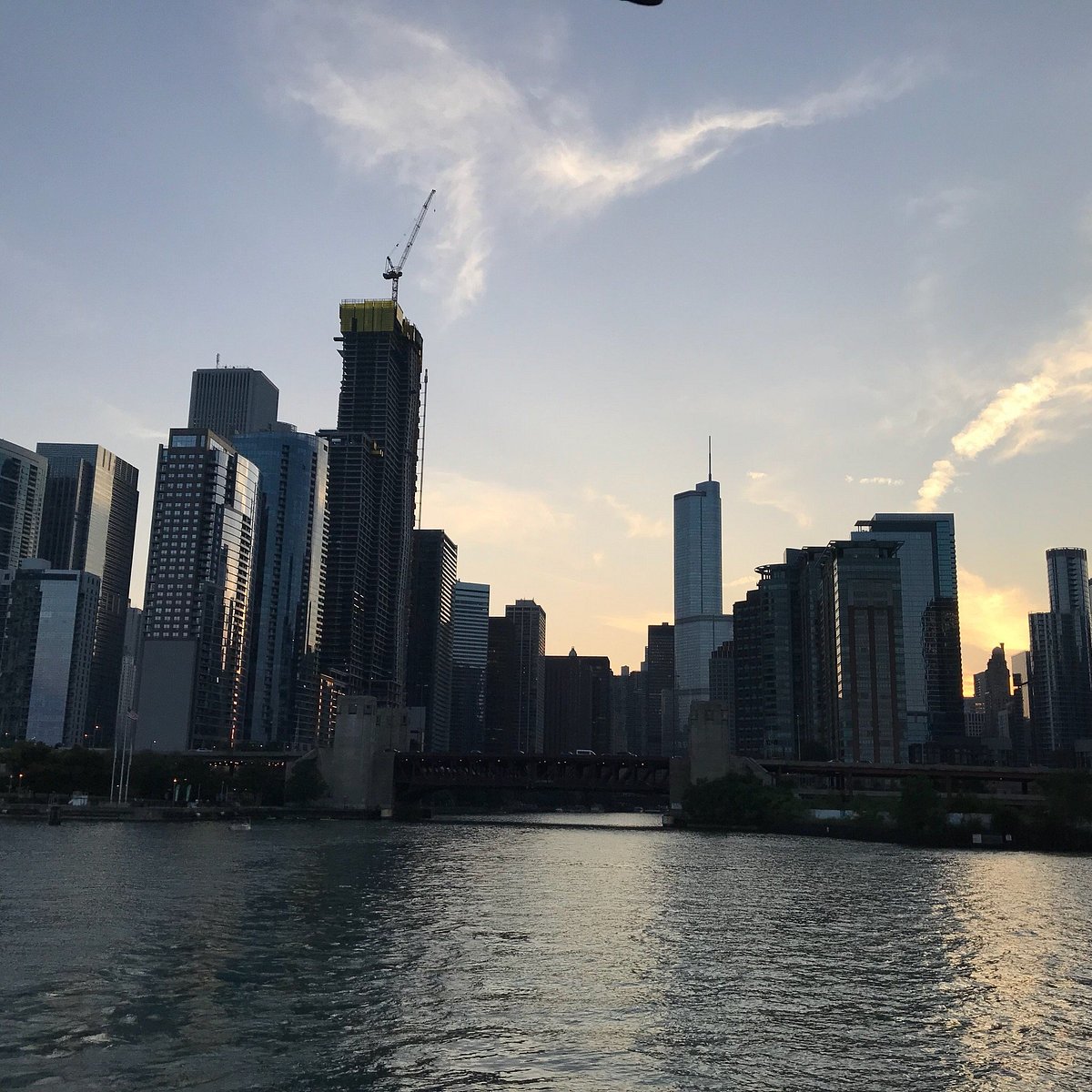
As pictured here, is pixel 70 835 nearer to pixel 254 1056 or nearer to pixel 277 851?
pixel 277 851

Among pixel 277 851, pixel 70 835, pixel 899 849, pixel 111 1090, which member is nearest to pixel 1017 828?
pixel 899 849

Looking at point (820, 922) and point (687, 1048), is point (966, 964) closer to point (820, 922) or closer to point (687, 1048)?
point (820, 922)

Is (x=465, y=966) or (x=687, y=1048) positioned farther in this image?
(x=465, y=966)

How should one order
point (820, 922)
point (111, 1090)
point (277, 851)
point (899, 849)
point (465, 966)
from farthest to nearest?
point (899, 849) → point (277, 851) → point (820, 922) → point (465, 966) → point (111, 1090)

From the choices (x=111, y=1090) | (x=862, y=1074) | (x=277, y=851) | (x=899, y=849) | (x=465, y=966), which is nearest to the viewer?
(x=111, y=1090)

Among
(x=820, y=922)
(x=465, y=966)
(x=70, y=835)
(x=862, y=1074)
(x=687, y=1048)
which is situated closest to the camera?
(x=862, y=1074)

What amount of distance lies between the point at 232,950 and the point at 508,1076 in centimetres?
2742

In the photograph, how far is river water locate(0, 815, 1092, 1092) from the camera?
119 feet

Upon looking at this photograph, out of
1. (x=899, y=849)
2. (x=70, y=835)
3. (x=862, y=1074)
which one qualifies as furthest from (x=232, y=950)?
(x=899, y=849)

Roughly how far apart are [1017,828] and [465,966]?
14449 centimetres

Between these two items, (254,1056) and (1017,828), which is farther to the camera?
(1017,828)

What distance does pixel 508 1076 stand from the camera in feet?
114

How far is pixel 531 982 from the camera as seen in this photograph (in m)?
50.4

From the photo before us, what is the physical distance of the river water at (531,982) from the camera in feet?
119
